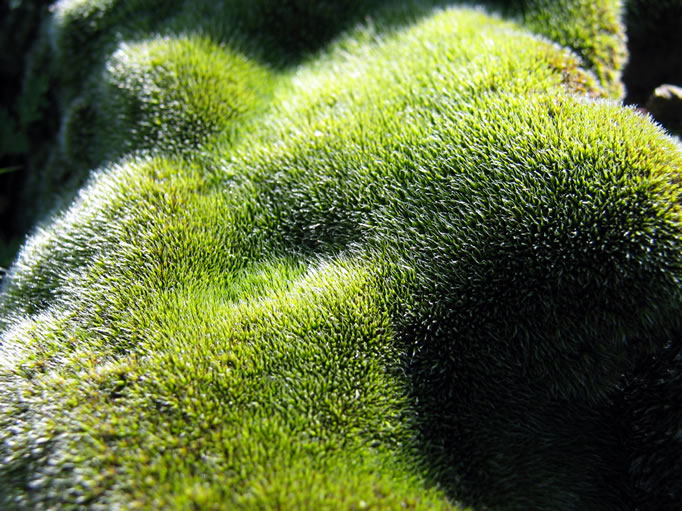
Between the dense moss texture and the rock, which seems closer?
the dense moss texture

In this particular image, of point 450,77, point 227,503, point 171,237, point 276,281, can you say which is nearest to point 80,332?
point 171,237

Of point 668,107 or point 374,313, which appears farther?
point 668,107

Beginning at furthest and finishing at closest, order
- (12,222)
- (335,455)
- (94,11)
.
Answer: (12,222) < (94,11) < (335,455)

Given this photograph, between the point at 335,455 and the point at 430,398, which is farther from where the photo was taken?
the point at 430,398

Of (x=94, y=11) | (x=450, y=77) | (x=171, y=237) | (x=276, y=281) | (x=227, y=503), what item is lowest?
(x=227, y=503)

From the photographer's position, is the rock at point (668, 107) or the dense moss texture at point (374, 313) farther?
the rock at point (668, 107)

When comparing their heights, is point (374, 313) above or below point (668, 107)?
below

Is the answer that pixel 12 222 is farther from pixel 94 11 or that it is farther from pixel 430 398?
pixel 430 398

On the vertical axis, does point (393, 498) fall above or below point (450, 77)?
below
